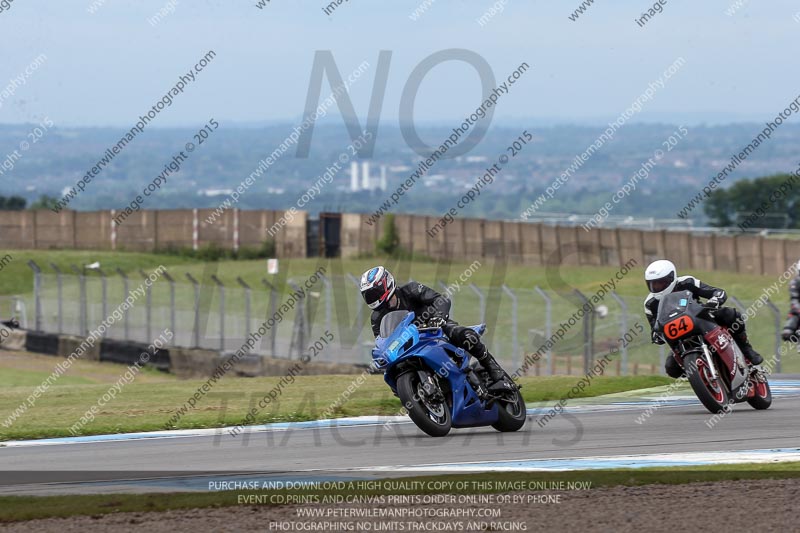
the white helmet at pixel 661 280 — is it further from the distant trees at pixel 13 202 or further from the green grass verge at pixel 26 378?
the distant trees at pixel 13 202

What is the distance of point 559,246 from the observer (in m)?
52.4

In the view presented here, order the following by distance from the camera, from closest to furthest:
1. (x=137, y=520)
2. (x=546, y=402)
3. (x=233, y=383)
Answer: (x=137, y=520) < (x=546, y=402) < (x=233, y=383)

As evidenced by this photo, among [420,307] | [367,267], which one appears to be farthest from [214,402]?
[367,267]

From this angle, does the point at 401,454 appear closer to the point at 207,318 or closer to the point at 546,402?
the point at 546,402

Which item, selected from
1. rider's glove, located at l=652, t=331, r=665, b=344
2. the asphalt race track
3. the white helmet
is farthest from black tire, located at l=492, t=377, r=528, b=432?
the white helmet

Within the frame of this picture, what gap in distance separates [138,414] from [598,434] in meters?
6.54

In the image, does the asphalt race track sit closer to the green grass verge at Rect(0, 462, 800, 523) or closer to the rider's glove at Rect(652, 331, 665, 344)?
the green grass verge at Rect(0, 462, 800, 523)

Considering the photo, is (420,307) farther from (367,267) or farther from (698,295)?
(367,267)

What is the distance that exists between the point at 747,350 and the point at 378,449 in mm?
4389

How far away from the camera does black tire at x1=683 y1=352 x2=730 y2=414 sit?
13258 mm

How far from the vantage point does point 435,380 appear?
1207 centimetres

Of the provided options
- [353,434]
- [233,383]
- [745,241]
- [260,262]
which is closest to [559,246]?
[745,241]

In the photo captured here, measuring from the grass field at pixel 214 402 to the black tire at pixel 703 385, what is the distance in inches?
144

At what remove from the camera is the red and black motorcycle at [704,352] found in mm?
13328
